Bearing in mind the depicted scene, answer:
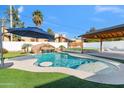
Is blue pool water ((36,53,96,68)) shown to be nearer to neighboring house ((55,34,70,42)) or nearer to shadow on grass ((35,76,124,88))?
shadow on grass ((35,76,124,88))

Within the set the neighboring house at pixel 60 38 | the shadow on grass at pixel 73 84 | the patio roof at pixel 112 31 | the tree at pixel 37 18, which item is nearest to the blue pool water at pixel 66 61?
the patio roof at pixel 112 31

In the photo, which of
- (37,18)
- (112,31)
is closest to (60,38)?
(37,18)

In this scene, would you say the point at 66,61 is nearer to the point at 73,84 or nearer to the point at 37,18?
the point at 73,84

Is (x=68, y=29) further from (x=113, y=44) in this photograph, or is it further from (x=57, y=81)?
(x=57, y=81)

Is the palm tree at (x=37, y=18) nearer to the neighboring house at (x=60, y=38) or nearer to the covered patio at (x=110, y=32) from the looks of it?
the neighboring house at (x=60, y=38)

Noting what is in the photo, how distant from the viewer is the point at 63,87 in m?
6.30

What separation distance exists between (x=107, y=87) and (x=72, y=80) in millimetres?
1421

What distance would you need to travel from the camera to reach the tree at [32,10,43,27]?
1674 inches

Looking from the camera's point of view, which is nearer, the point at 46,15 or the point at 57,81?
the point at 57,81
